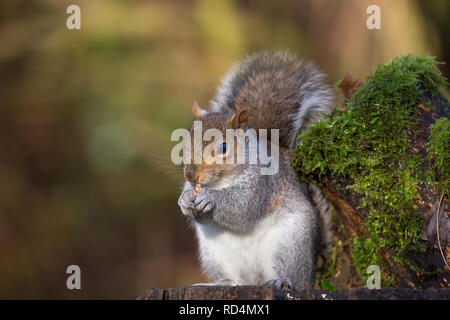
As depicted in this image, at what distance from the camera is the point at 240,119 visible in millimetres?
2146

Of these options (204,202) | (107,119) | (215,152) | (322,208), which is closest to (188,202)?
(204,202)

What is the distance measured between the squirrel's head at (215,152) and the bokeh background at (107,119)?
199 cm

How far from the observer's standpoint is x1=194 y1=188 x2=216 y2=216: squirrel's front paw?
6.72 ft

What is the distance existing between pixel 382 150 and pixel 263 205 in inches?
19.7

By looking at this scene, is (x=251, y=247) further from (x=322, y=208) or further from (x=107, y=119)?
(x=107, y=119)

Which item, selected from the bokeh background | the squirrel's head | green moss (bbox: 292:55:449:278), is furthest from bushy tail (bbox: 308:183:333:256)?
the bokeh background

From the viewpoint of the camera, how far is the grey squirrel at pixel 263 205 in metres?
2.11

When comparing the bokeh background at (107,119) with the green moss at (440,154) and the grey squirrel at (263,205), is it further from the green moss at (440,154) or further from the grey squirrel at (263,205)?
the green moss at (440,154)

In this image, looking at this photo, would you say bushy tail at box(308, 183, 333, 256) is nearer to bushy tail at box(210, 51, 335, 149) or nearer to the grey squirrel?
the grey squirrel

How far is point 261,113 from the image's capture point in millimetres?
2449

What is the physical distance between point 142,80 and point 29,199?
4.50 ft

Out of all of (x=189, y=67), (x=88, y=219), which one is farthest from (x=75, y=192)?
(x=189, y=67)

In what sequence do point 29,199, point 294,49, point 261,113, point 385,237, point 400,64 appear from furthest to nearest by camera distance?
point 29,199 → point 294,49 → point 261,113 → point 400,64 → point 385,237

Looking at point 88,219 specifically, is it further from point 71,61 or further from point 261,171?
point 261,171
